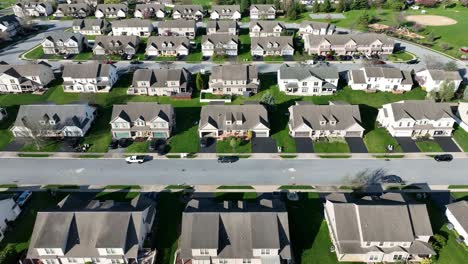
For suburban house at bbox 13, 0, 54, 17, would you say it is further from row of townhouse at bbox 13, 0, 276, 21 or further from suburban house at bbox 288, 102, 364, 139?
suburban house at bbox 288, 102, 364, 139

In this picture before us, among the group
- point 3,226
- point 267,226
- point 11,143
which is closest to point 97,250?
point 3,226

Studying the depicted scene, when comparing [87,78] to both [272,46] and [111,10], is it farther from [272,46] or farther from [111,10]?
[111,10]

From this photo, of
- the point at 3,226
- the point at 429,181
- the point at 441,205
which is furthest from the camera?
the point at 429,181

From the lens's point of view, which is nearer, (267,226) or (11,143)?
(267,226)

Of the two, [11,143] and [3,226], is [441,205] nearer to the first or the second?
[3,226]

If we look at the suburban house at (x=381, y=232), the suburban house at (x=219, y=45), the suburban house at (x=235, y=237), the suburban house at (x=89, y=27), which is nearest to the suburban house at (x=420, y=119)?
Result: the suburban house at (x=381, y=232)

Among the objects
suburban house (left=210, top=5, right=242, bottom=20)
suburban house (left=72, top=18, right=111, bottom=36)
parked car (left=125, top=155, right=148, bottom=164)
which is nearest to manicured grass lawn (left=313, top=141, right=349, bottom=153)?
parked car (left=125, top=155, right=148, bottom=164)

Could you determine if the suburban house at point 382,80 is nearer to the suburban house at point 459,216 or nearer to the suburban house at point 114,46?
the suburban house at point 459,216
